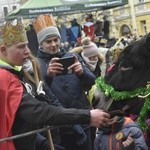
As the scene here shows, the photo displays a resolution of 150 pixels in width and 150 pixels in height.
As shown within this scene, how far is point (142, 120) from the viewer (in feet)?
10.4

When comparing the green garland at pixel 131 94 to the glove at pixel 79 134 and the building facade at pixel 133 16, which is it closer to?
the glove at pixel 79 134

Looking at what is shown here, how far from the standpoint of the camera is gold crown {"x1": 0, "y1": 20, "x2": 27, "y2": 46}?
3311 millimetres

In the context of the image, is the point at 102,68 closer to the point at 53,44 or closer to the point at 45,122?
the point at 53,44

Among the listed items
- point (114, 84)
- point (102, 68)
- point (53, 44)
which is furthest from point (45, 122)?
point (102, 68)

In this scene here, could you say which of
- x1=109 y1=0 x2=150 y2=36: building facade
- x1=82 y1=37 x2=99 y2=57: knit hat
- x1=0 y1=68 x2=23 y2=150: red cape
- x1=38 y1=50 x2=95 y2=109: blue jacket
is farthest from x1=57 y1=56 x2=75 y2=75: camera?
x1=109 y1=0 x2=150 y2=36: building facade

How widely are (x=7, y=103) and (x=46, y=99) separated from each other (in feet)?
2.36

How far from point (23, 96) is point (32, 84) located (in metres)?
0.81

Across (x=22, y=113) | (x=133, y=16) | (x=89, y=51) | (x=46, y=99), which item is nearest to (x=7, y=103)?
(x=22, y=113)

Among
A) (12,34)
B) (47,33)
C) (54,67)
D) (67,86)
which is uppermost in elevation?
(12,34)

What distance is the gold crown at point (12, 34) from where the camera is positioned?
3311mm

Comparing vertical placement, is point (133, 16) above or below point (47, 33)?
below

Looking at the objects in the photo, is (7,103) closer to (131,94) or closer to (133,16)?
(131,94)

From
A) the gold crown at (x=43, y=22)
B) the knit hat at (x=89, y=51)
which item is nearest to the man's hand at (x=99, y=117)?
the gold crown at (x=43, y=22)

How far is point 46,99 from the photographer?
371 centimetres
